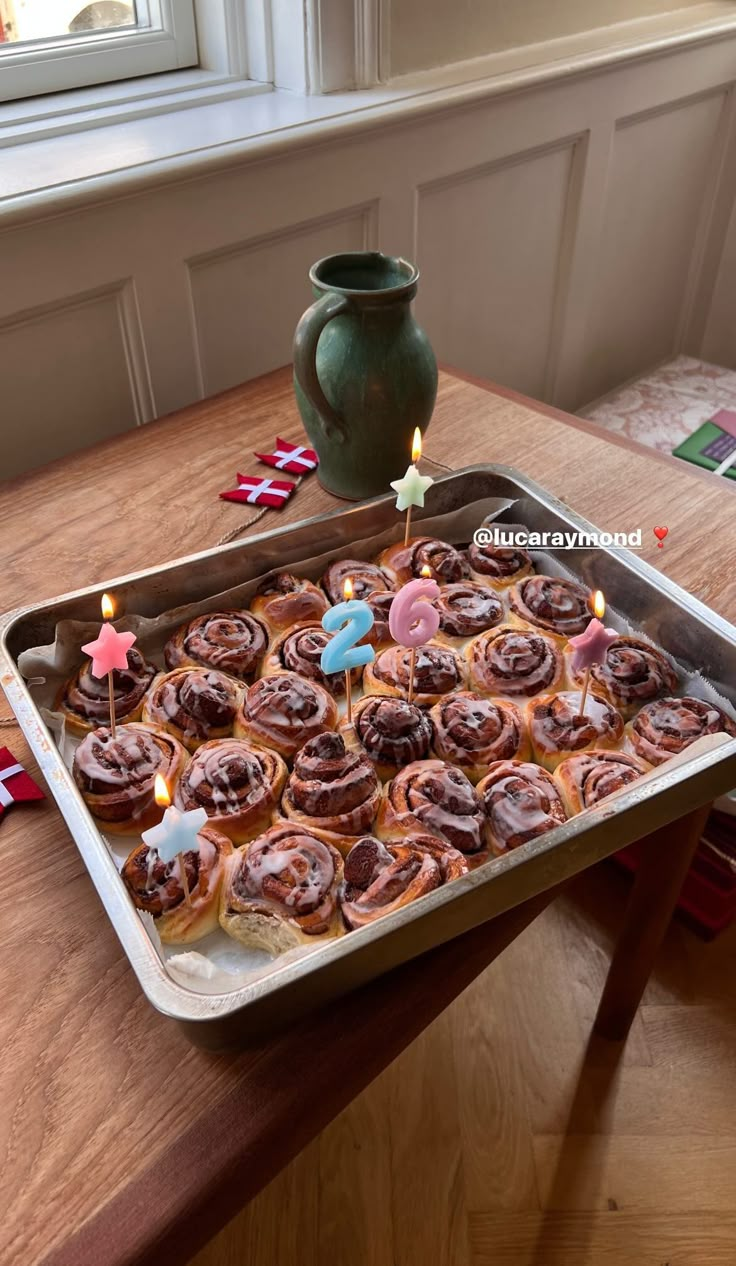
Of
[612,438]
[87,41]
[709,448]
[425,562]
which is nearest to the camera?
[425,562]

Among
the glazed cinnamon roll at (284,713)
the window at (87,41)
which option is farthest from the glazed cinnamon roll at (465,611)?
the window at (87,41)

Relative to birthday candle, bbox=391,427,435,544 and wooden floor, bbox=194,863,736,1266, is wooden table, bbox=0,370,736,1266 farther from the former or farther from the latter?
wooden floor, bbox=194,863,736,1266

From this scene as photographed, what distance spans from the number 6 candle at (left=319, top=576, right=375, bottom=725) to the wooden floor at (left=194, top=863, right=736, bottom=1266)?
69 cm

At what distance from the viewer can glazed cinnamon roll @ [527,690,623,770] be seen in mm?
718

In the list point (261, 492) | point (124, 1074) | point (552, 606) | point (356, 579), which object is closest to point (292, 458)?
point (261, 492)

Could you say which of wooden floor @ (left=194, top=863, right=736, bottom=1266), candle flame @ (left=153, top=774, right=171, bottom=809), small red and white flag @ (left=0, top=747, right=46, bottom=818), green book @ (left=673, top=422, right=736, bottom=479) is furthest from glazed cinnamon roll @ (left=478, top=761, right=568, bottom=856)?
green book @ (left=673, top=422, right=736, bottom=479)

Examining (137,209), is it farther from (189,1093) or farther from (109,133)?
(189,1093)

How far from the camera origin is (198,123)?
51.1 inches

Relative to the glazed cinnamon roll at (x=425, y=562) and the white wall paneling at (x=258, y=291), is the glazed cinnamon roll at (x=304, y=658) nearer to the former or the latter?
the glazed cinnamon roll at (x=425, y=562)

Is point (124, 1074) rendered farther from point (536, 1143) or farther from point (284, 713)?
point (536, 1143)

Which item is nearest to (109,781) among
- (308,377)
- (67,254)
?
(308,377)

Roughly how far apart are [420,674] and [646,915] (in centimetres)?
40

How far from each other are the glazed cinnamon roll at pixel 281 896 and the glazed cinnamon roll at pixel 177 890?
1 centimetres

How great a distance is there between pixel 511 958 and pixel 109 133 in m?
1.25
